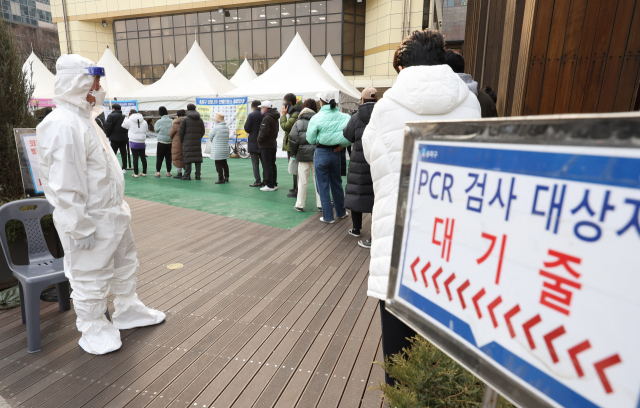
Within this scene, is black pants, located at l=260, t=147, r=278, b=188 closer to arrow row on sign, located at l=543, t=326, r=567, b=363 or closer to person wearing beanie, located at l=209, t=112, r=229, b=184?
person wearing beanie, located at l=209, t=112, r=229, b=184

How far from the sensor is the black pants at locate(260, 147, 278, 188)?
7.47 metres

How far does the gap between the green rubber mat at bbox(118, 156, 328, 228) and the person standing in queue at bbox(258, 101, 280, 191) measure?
0.33 m

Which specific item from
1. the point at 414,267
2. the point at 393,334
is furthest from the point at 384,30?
the point at 414,267

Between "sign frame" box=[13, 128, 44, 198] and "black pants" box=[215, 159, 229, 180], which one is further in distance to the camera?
"black pants" box=[215, 159, 229, 180]

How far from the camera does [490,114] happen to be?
→ 2.71m

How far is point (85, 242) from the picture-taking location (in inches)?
84.4

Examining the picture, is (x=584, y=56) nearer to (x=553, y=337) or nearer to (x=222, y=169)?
(x=553, y=337)

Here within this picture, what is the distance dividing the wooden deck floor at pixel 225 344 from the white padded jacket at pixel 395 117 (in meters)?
0.94

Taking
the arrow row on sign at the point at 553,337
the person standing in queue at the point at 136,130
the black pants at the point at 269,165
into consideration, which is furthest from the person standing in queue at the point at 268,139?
the arrow row on sign at the point at 553,337

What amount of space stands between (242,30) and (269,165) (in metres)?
19.1

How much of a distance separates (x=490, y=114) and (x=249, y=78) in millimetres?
15884

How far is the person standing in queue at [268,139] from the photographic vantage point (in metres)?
7.11

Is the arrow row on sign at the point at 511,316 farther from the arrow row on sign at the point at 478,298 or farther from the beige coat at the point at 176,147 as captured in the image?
the beige coat at the point at 176,147

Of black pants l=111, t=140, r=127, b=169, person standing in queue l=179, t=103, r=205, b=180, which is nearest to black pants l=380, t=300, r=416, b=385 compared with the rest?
person standing in queue l=179, t=103, r=205, b=180
